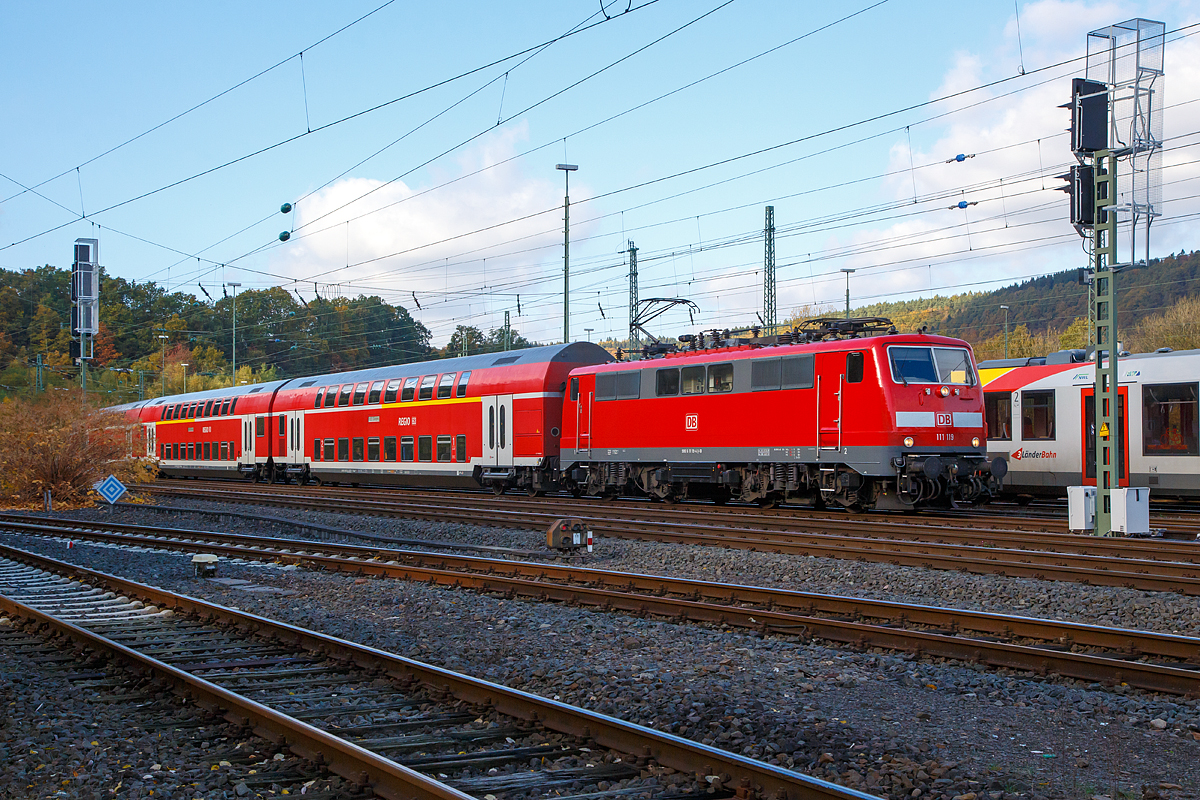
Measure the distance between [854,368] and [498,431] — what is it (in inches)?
457

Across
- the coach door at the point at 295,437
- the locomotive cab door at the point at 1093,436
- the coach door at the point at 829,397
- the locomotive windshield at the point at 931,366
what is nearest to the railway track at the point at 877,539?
the coach door at the point at 829,397

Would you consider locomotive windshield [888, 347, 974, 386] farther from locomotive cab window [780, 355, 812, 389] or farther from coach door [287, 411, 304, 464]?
coach door [287, 411, 304, 464]

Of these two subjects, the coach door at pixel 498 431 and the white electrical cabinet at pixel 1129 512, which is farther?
the coach door at pixel 498 431

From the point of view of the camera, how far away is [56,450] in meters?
27.0

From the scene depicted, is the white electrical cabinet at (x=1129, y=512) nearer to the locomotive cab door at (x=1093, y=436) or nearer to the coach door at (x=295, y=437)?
the locomotive cab door at (x=1093, y=436)

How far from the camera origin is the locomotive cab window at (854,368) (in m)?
18.6

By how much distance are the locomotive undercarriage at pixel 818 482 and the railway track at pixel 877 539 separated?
0.87 meters

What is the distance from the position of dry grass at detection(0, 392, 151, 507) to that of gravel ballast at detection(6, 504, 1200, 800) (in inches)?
646

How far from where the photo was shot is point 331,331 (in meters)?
67.8

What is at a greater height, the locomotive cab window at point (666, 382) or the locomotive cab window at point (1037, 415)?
the locomotive cab window at point (666, 382)

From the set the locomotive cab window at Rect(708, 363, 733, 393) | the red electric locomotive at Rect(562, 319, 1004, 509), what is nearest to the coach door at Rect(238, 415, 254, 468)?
the red electric locomotive at Rect(562, 319, 1004, 509)

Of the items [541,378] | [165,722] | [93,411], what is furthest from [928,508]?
[93,411]

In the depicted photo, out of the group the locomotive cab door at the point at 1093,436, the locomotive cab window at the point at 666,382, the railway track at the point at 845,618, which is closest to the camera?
the railway track at the point at 845,618

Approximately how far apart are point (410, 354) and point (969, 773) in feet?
228
